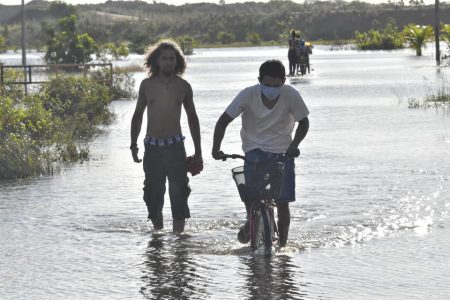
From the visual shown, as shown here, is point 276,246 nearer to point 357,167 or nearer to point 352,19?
point 357,167

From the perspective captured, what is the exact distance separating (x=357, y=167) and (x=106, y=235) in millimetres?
6375

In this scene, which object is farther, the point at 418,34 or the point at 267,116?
the point at 418,34

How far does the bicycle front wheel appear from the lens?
35.9ft

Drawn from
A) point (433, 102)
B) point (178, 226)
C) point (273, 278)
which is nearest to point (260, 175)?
point (273, 278)

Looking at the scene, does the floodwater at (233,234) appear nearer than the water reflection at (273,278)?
No

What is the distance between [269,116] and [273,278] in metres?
1.41

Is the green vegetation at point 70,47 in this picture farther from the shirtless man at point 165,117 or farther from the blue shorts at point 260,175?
the blue shorts at point 260,175

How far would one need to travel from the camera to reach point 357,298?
9.46 meters

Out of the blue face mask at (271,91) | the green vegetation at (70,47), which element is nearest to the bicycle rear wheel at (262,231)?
the blue face mask at (271,91)

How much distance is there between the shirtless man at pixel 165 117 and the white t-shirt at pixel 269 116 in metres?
1.24

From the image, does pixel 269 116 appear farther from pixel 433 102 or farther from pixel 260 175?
pixel 433 102

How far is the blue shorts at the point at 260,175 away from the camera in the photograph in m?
10.9

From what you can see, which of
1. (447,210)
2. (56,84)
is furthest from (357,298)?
(56,84)

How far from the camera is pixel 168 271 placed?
10727 millimetres
